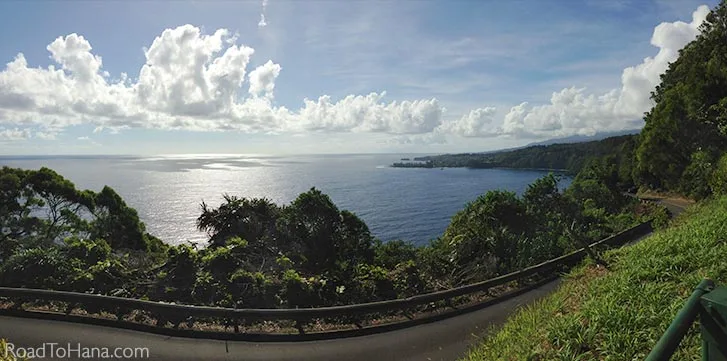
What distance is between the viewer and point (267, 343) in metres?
9.60

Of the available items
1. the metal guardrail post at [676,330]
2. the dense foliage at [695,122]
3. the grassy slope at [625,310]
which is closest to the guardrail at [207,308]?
the grassy slope at [625,310]

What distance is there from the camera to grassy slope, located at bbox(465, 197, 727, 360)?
4512mm

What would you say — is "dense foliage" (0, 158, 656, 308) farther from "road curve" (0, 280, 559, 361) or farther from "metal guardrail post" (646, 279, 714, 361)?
"metal guardrail post" (646, 279, 714, 361)

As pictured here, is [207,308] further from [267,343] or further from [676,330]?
[676,330]

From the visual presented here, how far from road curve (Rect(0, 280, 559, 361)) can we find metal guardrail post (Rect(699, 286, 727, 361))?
7.20 metres

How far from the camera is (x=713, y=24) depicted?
122 ft

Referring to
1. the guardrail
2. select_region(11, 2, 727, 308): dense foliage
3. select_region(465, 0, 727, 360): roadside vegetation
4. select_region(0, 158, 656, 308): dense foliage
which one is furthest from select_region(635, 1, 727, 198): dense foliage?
the guardrail

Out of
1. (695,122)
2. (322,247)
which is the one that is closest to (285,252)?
(322,247)

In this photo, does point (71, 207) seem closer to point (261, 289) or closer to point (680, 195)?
point (261, 289)

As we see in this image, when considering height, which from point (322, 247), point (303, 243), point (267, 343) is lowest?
point (267, 343)

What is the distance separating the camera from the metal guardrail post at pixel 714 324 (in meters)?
2.00

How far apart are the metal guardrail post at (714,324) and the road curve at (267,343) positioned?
720cm

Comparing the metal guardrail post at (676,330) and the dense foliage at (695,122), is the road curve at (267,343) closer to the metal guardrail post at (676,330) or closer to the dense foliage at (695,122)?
the metal guardrail post at (676,330)

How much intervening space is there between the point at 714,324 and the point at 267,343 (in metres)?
9.22
